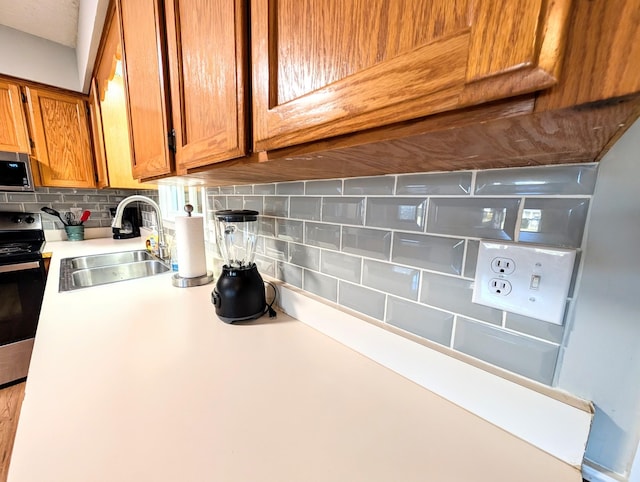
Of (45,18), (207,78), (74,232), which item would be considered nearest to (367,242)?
(207,78)

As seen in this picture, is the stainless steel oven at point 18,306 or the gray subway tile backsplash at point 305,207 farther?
the stainless steel oven at point 18,306

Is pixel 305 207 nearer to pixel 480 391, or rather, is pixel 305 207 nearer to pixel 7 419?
pixel 480 391

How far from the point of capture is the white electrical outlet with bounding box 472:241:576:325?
39 cm

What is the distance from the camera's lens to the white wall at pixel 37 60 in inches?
71.9

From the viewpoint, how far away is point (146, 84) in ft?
2.88

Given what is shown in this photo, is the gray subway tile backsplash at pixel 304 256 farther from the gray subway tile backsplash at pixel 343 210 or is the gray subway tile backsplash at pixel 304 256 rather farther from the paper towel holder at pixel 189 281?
the paper towel holder at pixel 189 281

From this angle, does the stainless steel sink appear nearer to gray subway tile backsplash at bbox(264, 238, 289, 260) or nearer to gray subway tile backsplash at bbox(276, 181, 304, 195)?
gray subway tile backsplash at bbox(264, 238, 289, 260)

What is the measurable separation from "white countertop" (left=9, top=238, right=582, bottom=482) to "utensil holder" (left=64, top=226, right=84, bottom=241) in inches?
86.3

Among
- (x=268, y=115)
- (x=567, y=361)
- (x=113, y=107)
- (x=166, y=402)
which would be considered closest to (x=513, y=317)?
(x=567, y=361)

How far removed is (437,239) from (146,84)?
3.52ft

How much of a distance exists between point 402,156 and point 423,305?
33cm

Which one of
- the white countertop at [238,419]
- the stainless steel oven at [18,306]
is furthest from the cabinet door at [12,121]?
the white countertop at [238,419]

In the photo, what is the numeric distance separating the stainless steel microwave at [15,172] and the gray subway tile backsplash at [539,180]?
290 cm

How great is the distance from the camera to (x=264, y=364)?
59cm
